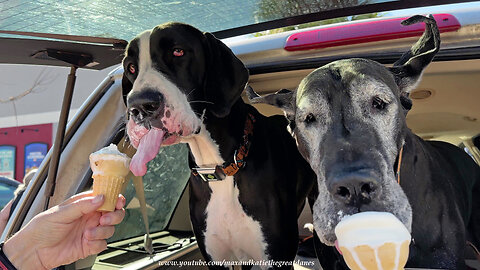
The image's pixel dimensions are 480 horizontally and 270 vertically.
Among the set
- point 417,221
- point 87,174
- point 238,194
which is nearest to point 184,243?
point 238,194

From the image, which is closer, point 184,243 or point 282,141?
point 282,141

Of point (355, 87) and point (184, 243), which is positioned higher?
point (355, 87)

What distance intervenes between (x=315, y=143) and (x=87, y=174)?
3.82 ft

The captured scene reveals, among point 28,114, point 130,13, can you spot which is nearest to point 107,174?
point 130,13

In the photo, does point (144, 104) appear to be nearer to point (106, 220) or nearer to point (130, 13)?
point (130, 13)

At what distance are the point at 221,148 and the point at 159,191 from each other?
58.9 inches

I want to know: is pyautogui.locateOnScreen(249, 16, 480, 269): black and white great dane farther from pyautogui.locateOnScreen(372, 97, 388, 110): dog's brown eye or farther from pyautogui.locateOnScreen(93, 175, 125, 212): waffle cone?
pyautogui.locateOnScreen(93, 175, 125, 212): waffle cone

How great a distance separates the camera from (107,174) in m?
1.80

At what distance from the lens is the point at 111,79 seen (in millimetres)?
2498

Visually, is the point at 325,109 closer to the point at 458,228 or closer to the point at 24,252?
the point at 458,228

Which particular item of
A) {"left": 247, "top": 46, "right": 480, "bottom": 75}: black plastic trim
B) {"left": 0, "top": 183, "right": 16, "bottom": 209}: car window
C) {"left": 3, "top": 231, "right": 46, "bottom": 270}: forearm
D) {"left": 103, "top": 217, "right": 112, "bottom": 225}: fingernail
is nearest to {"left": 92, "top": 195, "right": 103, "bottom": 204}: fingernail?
{"left": 103, "top": 217, "right": 112, "bottom": 225}: fingernail

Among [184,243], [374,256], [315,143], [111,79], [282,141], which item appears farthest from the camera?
[184,243]

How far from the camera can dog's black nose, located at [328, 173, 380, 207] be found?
1501 mm

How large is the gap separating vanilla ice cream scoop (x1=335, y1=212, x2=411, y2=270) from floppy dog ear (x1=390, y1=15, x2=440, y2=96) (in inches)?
37.1
